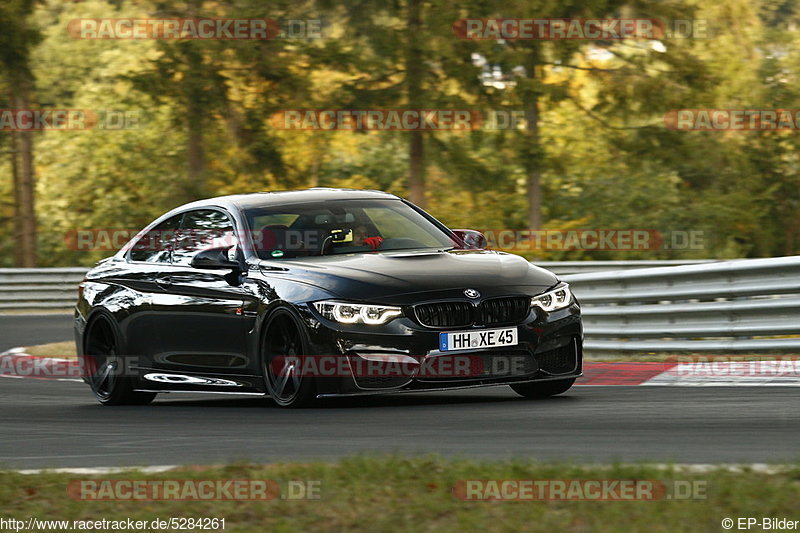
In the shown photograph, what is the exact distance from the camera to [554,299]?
10.1 metres

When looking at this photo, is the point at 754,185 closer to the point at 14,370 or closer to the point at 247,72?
the point at 247,72

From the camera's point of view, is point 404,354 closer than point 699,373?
Yes

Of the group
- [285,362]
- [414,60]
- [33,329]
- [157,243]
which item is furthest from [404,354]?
[414,60]

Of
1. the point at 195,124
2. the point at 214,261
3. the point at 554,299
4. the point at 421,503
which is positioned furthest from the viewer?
the point at 195,124

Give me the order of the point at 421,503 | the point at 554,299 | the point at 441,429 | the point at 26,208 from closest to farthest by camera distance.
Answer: the point at 421,503 → the point at 441,429 → the point at 554,299 → the point at 26,208

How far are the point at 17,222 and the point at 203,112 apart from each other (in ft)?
31.0

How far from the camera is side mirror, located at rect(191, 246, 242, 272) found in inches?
416

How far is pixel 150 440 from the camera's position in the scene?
343 inches

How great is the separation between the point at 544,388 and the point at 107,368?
378cm

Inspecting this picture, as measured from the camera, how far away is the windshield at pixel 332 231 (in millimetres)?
10570

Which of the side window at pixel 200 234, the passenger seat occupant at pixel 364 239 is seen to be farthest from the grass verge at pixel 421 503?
the side window at pixel 200 234

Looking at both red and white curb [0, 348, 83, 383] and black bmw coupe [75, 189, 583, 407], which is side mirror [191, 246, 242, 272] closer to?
black bmw coupe [75, 189, 583, 407]

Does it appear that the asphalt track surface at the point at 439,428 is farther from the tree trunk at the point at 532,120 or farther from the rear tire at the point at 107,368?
the tree trunk at the point at 532,120

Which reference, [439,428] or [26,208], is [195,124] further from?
[439,428]
